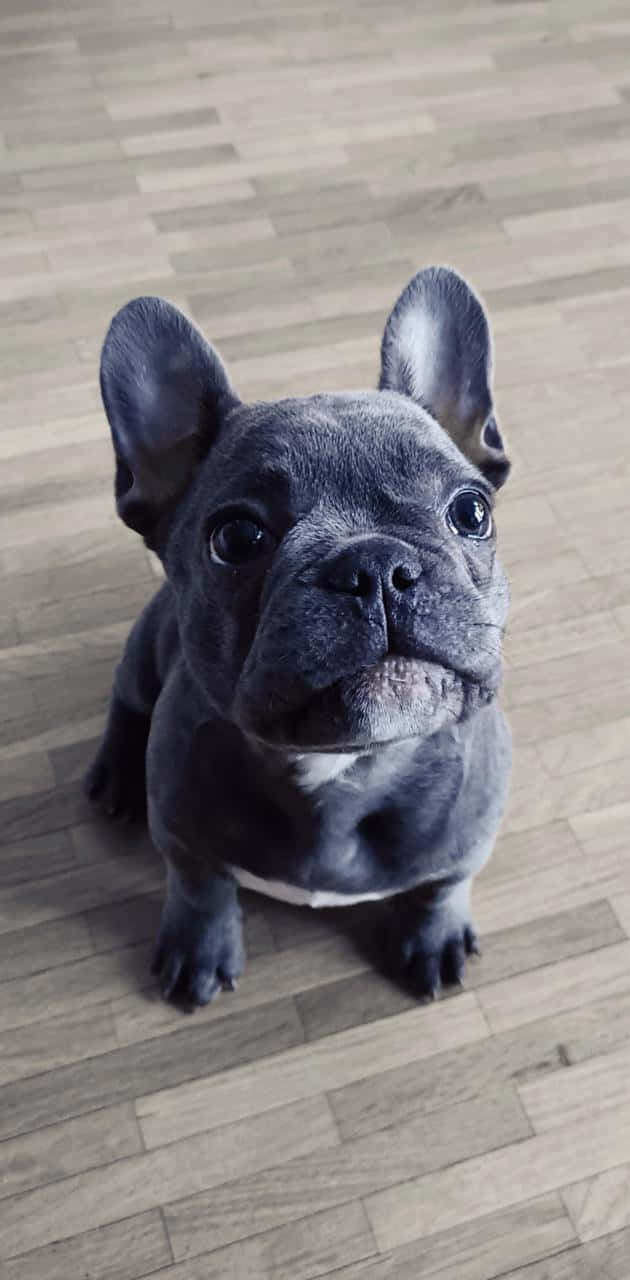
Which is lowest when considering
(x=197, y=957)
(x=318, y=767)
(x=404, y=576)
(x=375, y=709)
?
(x=197, y=957)

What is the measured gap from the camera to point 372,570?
43.7 inches

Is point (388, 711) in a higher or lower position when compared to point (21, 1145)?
higher

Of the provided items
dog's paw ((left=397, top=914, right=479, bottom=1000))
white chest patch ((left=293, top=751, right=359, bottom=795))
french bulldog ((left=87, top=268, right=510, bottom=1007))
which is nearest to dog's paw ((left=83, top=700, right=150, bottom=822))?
french bulldog ((left=87, top=268, right=510, bottom=1007))

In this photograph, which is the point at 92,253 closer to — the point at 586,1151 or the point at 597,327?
the point at 597,327

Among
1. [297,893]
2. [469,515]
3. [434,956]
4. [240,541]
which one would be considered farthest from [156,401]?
[434,956]

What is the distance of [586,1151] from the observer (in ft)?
5.71

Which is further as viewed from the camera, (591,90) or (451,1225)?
(591,90)

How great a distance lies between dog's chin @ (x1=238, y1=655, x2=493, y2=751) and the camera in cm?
114

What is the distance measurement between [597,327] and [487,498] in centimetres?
158

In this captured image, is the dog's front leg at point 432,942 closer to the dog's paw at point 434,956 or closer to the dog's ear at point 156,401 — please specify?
the dog's paw at point 434,956

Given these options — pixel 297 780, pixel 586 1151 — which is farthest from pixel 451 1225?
pixel 297 780

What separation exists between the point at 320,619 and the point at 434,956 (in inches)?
34.7

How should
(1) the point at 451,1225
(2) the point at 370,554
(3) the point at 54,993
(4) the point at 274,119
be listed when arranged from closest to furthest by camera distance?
(2) the point at 370,554
(1) the point at 451,1225
(3) the point at 54,993
(4) the point at 274,119

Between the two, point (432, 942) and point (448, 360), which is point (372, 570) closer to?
point (448, 360)
